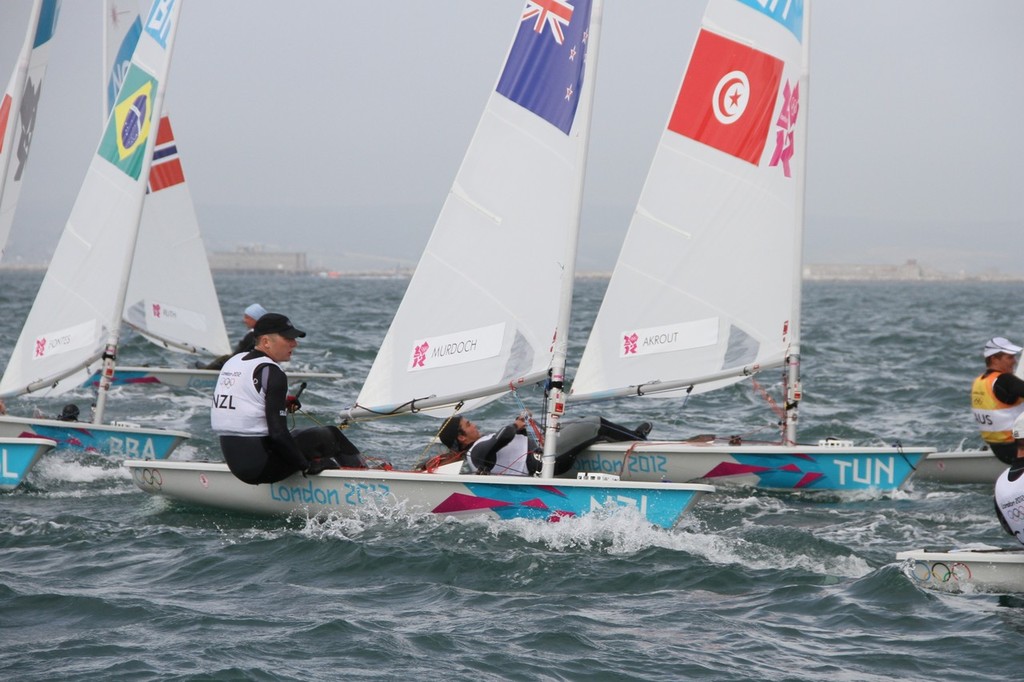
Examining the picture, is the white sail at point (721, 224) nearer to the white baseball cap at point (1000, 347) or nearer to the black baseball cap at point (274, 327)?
the white baseball cap at point (1000, 347)

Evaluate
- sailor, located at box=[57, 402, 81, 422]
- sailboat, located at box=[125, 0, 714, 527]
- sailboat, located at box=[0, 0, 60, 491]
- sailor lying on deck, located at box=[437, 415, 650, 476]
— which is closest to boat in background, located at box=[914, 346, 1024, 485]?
sailor lying on deck, located at box=[437, 415, 650, 476]

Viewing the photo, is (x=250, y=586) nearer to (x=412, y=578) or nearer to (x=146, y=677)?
(x=412, y=578)

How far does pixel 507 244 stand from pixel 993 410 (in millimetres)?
4153

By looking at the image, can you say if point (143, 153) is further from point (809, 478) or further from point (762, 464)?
point (809, 478)

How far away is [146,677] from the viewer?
20.1 ft

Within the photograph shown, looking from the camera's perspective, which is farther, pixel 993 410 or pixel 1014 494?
pixel 993 410

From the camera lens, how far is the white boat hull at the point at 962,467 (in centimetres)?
1144

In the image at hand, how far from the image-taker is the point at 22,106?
13758 millimetres

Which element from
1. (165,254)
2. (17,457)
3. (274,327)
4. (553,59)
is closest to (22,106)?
(165,254)

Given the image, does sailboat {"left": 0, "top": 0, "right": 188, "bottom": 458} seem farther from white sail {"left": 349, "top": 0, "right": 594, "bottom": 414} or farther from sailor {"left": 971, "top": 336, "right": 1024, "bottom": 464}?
sailor {"left": 971, "top": 336, "right": 1024, "bottom": 464}

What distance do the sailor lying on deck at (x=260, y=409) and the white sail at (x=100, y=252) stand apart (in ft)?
12.2

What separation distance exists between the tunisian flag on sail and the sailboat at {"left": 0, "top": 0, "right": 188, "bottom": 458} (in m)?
5.39

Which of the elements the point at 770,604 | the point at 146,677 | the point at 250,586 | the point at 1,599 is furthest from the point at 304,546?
the point at 770,604

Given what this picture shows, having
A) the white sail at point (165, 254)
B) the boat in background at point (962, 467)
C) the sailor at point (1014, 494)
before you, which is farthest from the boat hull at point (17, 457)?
the boat in background at point (962, 467)
